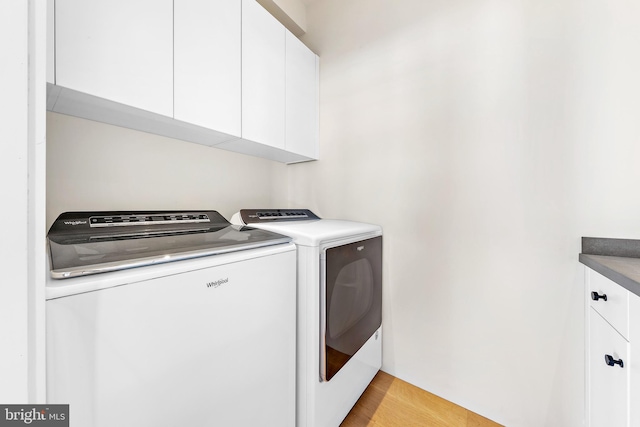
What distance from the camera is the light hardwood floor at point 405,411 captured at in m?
1.28

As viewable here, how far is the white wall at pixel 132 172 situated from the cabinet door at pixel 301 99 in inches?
16.9

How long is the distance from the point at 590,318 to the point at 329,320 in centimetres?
112

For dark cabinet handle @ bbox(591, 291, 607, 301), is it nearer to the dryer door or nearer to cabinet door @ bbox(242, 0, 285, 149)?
the dryer door

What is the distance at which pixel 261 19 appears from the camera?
141 cm

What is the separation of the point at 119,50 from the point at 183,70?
0.22 meters

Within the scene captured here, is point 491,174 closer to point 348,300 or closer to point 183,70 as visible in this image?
point 348,300

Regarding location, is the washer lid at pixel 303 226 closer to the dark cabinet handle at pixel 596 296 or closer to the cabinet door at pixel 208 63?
the cabinet door at pixel 208 63

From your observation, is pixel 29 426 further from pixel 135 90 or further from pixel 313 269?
pixel 135 90

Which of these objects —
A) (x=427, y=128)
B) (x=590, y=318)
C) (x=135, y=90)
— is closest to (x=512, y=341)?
(x=590, y=318)

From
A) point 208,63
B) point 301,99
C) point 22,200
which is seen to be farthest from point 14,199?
point 301,99

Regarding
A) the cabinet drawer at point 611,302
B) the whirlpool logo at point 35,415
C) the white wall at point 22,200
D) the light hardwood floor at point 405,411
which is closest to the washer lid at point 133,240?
the white wall at point 22,200

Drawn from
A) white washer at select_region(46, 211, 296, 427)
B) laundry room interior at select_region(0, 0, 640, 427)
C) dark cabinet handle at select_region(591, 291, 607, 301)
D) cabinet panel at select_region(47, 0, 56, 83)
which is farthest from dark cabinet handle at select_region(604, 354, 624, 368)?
cabinet panel at select_region(47, 0, 56, 83)

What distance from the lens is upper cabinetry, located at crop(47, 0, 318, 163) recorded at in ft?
2.72

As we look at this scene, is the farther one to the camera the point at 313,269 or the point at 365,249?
the point at 365,249
